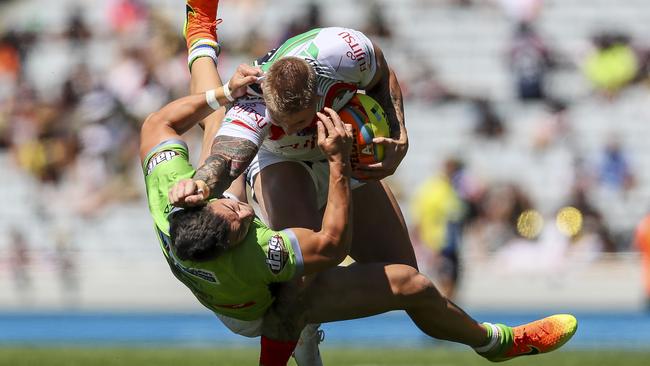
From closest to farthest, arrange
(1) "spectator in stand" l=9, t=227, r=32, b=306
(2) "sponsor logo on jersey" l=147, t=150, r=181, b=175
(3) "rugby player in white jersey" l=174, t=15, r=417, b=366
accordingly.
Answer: (3) "rugby player in white jersey" l=174, t=15, r=417, b=366
(2) "sponsor logo on jersey" l=147, t=150, r=181, b=175
(1) "spectator in stand" l=9, t=227, r=32, b=306

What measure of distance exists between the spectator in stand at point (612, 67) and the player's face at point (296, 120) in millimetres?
11473

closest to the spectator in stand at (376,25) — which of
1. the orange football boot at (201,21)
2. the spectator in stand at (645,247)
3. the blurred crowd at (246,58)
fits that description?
the blurred crowd at (246,58)

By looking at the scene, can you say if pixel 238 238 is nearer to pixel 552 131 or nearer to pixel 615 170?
pixel 615 170

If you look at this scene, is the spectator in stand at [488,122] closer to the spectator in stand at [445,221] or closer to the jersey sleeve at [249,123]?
the spectator in stand at [445,221]

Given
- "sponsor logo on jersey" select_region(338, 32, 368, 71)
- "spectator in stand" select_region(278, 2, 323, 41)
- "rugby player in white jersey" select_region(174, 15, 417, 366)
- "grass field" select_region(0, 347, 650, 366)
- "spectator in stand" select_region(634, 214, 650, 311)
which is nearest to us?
"rugby player in white jersey" select_region(174, 15, 417, 366)

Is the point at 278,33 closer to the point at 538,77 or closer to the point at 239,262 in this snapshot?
the point at 538,77

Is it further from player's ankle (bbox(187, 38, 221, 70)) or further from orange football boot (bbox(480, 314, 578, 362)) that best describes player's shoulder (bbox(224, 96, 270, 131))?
orange football boot (bbox(480, 314, 578, 362))

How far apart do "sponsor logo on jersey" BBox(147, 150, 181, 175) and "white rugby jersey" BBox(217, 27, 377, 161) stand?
0.27 meters

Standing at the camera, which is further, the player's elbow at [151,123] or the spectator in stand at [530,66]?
the spectator in stand at [530,66]

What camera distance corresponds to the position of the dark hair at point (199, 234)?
563cm

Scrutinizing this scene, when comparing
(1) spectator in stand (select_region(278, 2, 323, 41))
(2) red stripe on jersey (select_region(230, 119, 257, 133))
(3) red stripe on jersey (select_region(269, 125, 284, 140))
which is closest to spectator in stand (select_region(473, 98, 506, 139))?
(1) spectator in stand (select_region(278, 2, 323, 41))

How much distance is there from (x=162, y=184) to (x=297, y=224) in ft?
2.49

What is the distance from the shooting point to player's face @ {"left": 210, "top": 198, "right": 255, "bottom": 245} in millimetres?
5695

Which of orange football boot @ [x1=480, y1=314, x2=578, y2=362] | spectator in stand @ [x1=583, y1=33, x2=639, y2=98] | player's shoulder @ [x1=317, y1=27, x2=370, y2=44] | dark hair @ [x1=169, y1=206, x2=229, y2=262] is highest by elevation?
spectator in stand @ [x1=583, y1=33, x2=639, y2=98]
